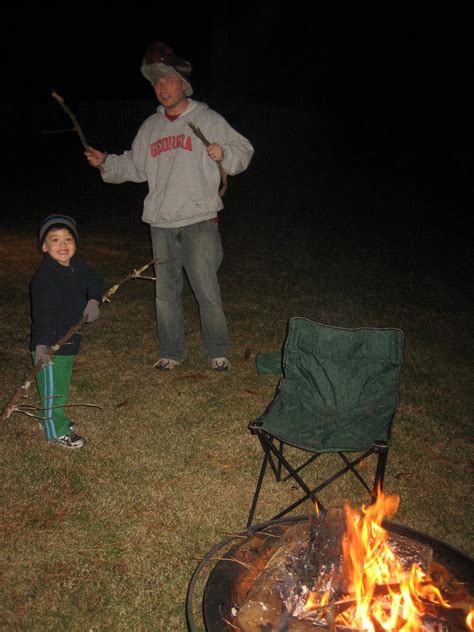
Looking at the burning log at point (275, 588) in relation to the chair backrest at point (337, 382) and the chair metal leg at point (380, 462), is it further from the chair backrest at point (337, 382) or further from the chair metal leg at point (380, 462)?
the chair backrest at point (337, 382)

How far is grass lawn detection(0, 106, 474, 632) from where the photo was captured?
285cm

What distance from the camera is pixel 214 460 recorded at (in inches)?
152

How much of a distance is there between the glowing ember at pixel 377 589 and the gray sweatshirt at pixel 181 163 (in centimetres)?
274

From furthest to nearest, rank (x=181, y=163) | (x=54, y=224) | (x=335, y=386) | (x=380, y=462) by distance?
(x=181, y=163), (x=335, y=386), (x=54, y=224), (x=380, y=462)

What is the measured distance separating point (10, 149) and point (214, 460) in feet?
75.1

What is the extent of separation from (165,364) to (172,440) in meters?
1.14

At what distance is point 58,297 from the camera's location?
11.3 ft

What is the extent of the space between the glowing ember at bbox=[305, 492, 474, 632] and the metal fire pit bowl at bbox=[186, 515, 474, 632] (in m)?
0.19

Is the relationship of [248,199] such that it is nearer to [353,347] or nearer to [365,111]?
[365,111]

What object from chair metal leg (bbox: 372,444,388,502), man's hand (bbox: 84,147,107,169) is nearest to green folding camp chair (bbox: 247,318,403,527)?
chair metal leg (bbox: 372,444,388,502)

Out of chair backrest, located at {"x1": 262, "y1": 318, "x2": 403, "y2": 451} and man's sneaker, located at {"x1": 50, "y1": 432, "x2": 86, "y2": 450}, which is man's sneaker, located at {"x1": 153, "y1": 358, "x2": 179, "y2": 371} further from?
chair backrest, located at {"x1": 262, "y1": 318, "x2": 403, "y2": 451}

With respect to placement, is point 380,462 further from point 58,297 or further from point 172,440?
point 58,297

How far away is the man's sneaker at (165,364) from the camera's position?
5.10m

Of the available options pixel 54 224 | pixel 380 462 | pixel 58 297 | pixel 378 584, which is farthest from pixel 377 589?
pixel 54 224
